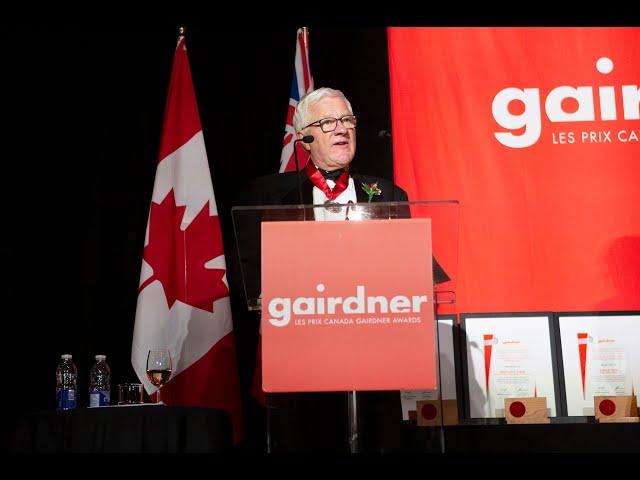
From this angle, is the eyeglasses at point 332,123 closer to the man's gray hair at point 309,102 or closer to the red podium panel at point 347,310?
A: the man's gray hair at point 309,102

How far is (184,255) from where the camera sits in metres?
4.20

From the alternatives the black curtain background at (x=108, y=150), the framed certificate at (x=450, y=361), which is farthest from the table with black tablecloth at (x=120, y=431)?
the black curtain background at (x=108, y=150)

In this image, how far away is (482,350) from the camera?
12.8ft

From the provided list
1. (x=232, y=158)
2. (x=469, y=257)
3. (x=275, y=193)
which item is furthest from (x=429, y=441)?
(x=232, y=158)

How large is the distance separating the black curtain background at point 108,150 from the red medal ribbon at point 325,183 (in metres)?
1.31

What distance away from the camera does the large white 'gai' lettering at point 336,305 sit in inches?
84.8

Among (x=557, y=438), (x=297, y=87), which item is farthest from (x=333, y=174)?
(x=557, y=438)

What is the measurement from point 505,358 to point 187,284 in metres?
1.54

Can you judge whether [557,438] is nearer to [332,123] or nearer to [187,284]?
[332,123]

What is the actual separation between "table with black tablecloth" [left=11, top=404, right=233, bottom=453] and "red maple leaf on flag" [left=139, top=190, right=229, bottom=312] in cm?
157

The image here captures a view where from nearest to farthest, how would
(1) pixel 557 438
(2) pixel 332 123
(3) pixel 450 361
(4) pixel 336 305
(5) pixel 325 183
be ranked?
1. (4) pixel 336 305
2. (5) pixel 325 183
3. (2) pixel 332 123
4. (1) pixel 557 438
5. (3) pixel 450 361

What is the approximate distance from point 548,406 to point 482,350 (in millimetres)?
373

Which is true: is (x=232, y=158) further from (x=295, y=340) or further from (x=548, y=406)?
(x=295, y=340)

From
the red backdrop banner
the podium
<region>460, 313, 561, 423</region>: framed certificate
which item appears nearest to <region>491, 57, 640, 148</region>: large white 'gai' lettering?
the red backdrop banner
